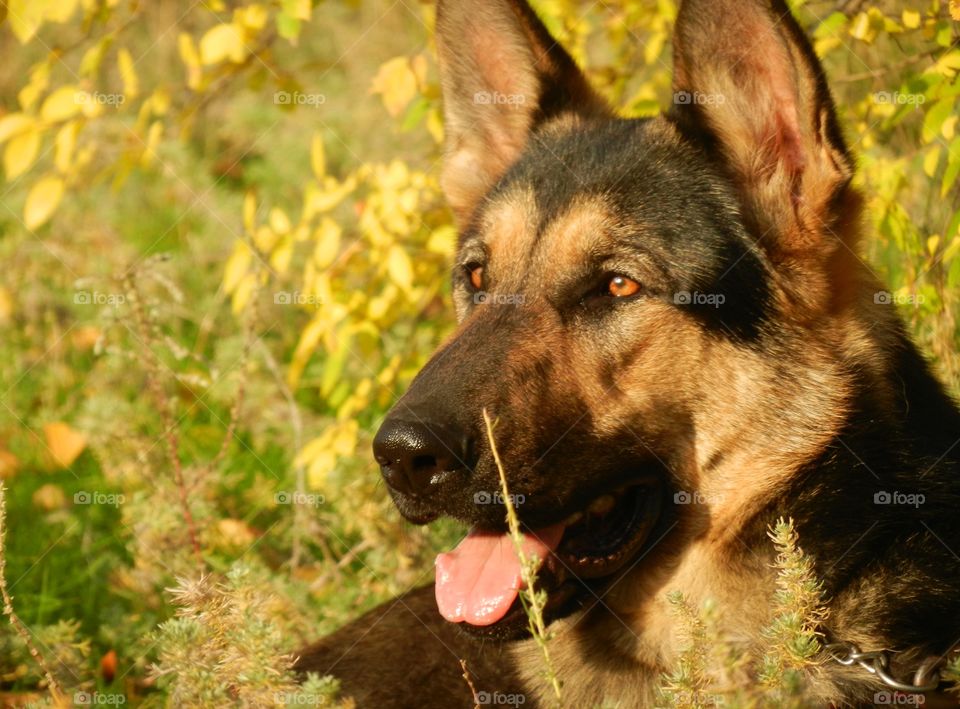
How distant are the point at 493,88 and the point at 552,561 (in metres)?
2.23

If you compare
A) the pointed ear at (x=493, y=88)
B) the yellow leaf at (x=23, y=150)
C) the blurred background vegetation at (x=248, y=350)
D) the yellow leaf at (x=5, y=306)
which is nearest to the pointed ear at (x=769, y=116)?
the blurred background vegetation at (x=248, y=350)

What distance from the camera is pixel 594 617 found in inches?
143

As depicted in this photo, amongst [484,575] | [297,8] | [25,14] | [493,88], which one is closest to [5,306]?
[25,14]

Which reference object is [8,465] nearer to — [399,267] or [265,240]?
[265,240]

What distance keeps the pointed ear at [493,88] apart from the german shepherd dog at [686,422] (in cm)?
84

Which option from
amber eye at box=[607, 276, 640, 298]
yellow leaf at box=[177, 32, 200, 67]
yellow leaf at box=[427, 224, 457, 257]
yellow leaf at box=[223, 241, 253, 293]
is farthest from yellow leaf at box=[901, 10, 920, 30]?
yellow leaf at box=[177, 32, 200, 67]

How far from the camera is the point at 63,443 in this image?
630cm

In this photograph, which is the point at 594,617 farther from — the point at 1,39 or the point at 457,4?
the point at 1,39

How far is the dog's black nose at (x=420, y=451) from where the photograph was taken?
302cm

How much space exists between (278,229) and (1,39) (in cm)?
851

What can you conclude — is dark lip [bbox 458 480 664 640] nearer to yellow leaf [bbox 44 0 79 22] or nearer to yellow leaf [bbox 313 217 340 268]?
yellow leaf [bbox 313 217 340 268]

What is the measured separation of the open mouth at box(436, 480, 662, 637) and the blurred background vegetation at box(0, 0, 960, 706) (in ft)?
2.07

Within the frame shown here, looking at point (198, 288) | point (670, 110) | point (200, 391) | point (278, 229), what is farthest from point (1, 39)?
point (670, 110)

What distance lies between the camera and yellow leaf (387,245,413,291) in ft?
16.7
